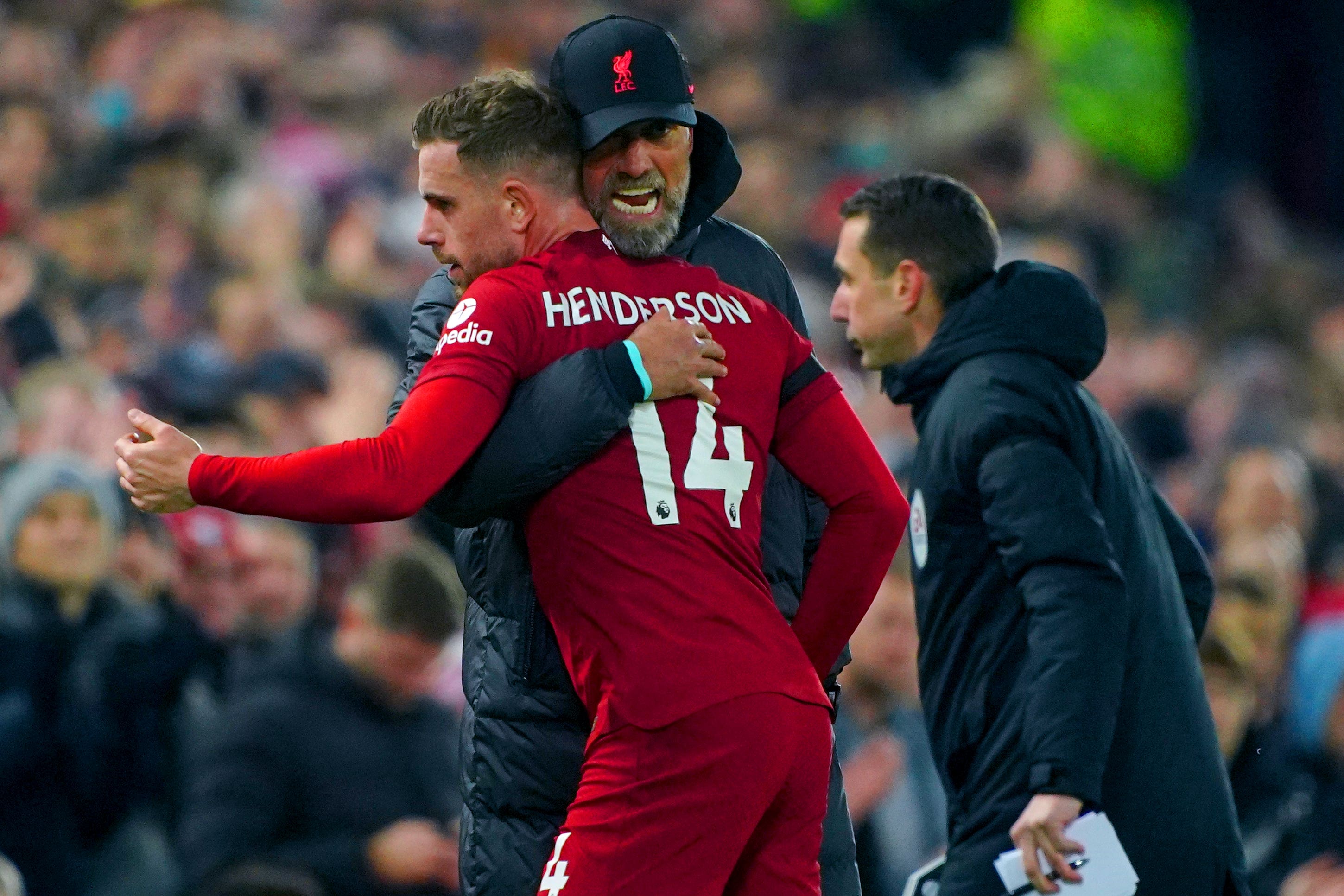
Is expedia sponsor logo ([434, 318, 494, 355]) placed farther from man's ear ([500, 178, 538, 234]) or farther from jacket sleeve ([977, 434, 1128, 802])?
jacket sleeve ([977, 434, 1128, 802])

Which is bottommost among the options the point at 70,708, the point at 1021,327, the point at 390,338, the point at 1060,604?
the point at 1060,604

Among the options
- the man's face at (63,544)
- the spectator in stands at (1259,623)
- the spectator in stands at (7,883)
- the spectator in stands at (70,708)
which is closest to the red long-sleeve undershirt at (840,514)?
the spectator in stands at (7,883)

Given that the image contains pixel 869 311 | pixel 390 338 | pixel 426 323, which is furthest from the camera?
pixel 390 338

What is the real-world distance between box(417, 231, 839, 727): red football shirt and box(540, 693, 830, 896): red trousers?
0.03 m

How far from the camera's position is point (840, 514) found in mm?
3064

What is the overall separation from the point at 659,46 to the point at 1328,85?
45.1ft

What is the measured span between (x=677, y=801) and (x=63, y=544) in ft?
9.54

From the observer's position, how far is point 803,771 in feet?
9.24

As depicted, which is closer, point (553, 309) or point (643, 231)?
point (553, 309)

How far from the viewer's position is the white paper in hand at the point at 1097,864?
328cm

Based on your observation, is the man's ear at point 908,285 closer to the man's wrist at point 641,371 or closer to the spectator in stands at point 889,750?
the man's wrist at point 641,371

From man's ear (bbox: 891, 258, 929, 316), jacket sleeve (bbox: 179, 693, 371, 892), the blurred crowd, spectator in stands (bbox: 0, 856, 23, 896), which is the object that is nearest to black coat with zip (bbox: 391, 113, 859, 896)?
man's ear (bbox: 891, 258, 929, 316)

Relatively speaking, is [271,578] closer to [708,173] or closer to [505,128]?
[708,173]

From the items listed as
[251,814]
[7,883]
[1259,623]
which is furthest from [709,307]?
[1259,623]
